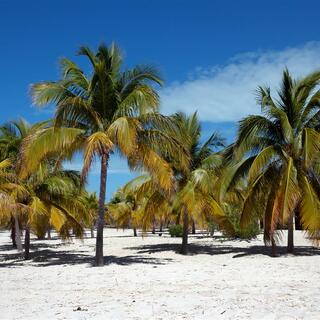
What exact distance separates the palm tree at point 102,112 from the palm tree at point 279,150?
3.61 meters

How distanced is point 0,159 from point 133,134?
8.33m

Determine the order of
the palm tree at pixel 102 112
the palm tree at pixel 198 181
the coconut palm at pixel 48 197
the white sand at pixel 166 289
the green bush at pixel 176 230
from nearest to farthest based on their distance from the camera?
the white sand at pixel 166 289
the palm tree at pixel 102 112
the coconut palm at pixel 48 197
the palm tree at pixel 198 181
the green bush at pixel 176 230

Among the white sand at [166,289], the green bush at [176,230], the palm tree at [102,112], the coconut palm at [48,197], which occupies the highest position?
the palm tree at [102,112]

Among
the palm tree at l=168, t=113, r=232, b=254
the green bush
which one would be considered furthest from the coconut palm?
the green bush

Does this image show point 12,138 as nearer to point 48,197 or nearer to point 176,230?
point 48,197

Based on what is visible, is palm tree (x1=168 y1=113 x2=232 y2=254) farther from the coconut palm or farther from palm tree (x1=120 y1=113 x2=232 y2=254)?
the coconut palm

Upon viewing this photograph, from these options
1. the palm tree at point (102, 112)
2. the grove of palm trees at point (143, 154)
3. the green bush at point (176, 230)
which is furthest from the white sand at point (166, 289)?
the green bush at point (176, 230)

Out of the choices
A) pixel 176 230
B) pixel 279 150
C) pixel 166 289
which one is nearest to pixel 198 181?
pixel 279 150

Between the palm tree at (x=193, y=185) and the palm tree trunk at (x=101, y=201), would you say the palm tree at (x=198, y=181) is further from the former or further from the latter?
the palm tree trunk at (x=101, y=201)

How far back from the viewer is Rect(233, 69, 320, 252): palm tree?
16766 millimetres

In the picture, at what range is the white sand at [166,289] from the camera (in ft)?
26.2

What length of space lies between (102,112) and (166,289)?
25.0ft

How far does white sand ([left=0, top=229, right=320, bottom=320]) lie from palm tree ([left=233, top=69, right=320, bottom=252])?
201cm

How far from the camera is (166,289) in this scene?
10539 millimetres
